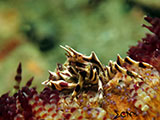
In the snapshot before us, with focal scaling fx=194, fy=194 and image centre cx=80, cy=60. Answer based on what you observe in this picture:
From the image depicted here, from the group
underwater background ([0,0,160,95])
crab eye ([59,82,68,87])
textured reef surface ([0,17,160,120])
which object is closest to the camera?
textured reef surface ([0,17,160,120])

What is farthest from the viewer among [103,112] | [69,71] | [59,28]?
[59,28]

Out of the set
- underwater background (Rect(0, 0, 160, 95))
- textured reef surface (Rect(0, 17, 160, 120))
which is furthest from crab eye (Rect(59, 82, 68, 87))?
underwater background (Rect(0, 0, 160, 95))

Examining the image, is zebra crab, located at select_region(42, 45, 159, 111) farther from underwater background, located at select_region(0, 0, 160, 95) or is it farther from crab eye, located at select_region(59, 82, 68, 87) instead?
underwater background, located at select_region(0, 0, 160, 95)

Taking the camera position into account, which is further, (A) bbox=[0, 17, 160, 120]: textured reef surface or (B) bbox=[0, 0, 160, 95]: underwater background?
(B) bbox=[0, 0, 160, 95]: underwater background

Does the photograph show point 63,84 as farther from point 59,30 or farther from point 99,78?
point 59,30

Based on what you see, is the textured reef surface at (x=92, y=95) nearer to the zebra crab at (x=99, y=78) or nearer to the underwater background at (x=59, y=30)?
the zebra crab at (x=99, y=78)

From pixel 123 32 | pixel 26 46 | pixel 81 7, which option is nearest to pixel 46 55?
pixel 26 46

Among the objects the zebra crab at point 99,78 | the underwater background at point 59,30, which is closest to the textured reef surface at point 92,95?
the zebra crab at point 99,78

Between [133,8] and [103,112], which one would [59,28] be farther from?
[103,112]
